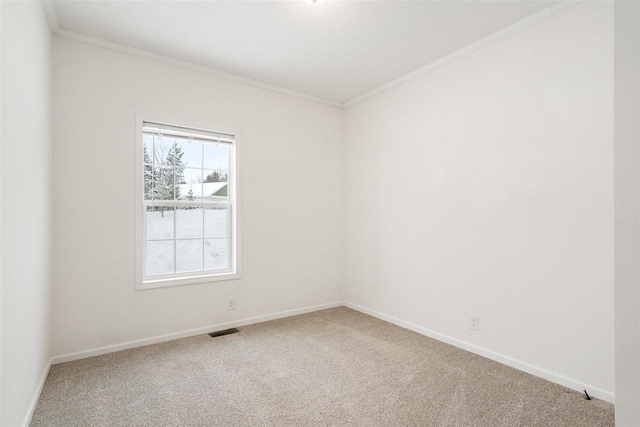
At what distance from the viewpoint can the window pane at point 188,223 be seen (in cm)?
337

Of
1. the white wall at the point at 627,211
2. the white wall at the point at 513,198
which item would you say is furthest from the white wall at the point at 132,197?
the white wall at the point at 627,211

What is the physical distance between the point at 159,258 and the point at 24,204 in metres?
1.54

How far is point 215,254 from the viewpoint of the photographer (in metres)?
3.59

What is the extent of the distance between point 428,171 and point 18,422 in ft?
11.2

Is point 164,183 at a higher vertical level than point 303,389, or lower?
higher

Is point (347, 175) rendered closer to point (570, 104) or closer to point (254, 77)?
point (254, 77)

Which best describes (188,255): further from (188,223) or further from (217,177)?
(217,177)

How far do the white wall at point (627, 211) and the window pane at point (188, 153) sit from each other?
334cm

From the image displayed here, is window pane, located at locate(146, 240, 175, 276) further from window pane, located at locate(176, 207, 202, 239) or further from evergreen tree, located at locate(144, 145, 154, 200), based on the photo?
evergreen tree, located at locate(144, 145, 154, 200)

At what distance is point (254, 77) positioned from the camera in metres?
3.61

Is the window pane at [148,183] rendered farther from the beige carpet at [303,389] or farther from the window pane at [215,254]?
the beige carpet at [303,389]

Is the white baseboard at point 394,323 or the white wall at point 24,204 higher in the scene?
the white wall at point 24,204

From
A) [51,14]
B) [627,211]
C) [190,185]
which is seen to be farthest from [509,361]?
[51,14]

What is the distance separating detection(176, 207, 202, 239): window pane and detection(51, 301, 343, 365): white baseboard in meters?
0.94
